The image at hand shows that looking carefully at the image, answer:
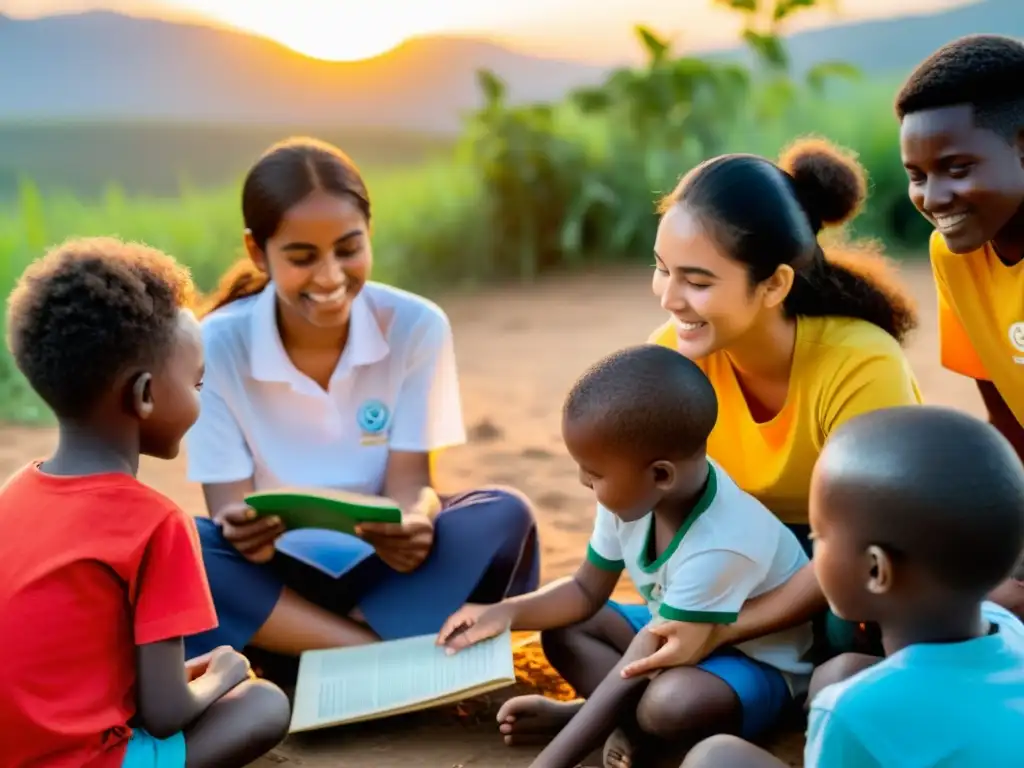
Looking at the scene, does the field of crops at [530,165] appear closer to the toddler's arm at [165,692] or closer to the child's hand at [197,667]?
the child's hand at [197,667]

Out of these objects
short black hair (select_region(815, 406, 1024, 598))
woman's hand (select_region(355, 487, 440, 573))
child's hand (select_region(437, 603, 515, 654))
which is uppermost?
short black hair (select_region(815, 406, 1024, 598))

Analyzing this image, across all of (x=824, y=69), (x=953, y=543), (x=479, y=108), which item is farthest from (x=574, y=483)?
(x=824, y=69)

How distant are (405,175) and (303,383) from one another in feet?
21.9

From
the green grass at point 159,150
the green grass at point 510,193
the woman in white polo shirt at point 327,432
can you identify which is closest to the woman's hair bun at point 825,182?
the woman in white polo shirt at point 327,432

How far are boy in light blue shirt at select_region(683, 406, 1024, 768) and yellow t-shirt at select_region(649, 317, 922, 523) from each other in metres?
0.90

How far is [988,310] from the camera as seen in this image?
286 cm

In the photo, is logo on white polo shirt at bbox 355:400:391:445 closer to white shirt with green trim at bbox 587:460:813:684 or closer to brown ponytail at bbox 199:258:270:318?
brown ponytail at bbox 199:258:270:318

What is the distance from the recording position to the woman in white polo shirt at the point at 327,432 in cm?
294

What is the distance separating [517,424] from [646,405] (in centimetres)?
324

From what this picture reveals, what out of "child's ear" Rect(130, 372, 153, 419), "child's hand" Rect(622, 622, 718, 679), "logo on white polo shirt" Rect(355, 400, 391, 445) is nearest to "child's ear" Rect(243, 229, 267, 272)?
"logo on white polo shirt" Rect(355, 400, 391, 445)

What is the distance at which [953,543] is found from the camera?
1617 mm

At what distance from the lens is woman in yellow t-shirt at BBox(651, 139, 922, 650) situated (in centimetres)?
253

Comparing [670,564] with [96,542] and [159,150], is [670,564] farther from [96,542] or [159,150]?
[159,150]

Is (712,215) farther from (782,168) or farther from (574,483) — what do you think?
(574,483)
